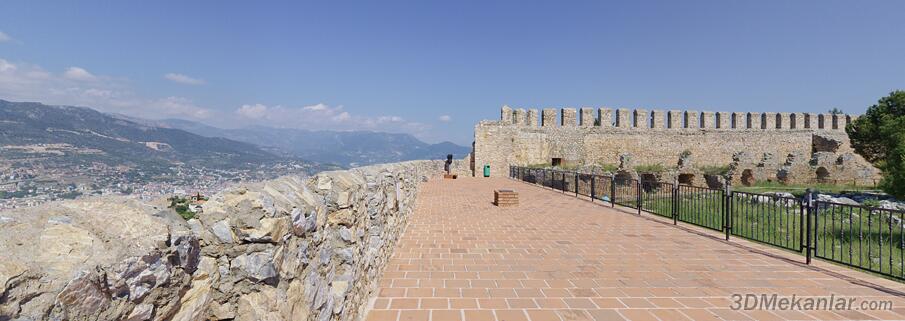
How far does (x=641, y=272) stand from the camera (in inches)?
209

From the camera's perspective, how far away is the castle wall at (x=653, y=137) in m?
29.2

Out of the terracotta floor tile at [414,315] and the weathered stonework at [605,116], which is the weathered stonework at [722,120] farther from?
the terracotta floor tile at [414,315]

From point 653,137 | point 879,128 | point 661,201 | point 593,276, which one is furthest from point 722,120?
point 593,276

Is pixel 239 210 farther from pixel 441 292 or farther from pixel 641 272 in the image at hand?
pixel 641 272

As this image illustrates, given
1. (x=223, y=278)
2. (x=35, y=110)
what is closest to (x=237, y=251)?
(x=223, y=278)

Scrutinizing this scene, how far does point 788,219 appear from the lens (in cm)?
805

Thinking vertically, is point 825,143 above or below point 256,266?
above

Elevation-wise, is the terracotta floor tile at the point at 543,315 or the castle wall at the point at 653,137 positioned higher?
the castle wall at the point at 653,137

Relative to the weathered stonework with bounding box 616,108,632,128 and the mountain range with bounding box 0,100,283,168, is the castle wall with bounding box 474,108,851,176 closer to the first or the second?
the weathered stonework with bounding box 616,108,632,128

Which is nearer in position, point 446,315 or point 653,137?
point 446,315

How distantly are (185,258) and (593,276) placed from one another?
15.1 feet

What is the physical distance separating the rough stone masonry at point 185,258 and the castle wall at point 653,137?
85.7 ft

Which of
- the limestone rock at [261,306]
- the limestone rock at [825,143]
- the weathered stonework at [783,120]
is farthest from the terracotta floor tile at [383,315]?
the limestone rock at [825,143]

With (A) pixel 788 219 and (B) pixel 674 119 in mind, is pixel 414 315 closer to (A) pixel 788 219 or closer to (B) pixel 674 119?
(A) pixel 788 219
